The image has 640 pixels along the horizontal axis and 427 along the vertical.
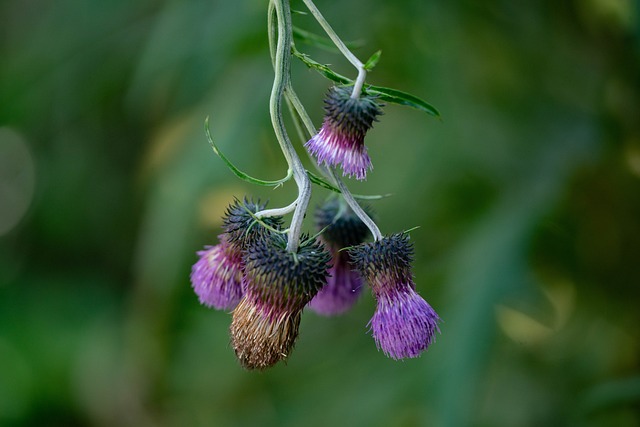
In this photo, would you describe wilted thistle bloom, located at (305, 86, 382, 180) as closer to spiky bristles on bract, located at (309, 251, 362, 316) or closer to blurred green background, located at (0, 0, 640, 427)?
spiky bristles on bract, located at (309, 251, 362, 316)

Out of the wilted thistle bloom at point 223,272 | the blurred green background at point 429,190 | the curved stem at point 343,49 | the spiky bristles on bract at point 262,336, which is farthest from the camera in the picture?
the blurred green background at point 429,190

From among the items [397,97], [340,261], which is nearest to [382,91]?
[397,97]

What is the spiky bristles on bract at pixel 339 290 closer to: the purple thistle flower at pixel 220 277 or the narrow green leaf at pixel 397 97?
the purple thistle flower at pixel 220 277

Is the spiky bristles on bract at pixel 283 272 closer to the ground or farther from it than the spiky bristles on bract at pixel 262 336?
farther from it

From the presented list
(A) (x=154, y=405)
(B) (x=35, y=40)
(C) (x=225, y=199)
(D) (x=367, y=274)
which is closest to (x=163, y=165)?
(C) (x=225, y=199)

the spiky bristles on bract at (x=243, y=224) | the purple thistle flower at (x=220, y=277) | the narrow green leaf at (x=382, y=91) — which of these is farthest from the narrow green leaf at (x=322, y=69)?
the purple thistle flower at (x=220, y=277)

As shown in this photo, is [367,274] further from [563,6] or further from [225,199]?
[225,199]

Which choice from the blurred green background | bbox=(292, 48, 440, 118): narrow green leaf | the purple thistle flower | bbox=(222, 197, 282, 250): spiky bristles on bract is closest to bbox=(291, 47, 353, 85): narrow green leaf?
bbox=(292, 48, 440, 118): narrow green leaf
